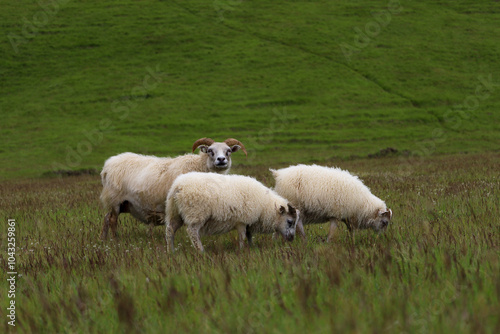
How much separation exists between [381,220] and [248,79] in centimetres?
4224

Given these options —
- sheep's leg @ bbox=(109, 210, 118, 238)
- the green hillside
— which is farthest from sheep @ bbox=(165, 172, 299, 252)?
the green hillside

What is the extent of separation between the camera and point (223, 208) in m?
6.86

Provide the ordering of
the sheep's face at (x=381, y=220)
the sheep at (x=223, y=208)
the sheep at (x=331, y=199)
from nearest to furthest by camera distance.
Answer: the sheep at (x=223, y=208), the sheep's face at (x=381, y=220), the sheep at (x=331, y=199)

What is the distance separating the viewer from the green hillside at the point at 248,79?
123ft

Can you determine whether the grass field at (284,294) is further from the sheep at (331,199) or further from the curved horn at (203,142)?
the curved horn at (203,142)

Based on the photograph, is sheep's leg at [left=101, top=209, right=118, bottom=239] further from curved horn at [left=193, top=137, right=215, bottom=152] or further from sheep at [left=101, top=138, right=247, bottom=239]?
curved horn at [left=193, top=137, right=215, bottom=152]

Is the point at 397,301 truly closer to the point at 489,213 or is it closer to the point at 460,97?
the point at 489,213

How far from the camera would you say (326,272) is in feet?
11.4

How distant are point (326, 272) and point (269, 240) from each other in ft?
14.0

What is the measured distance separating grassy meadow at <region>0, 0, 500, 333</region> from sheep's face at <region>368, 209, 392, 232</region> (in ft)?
1.31

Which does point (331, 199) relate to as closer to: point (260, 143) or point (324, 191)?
point (324, 191)

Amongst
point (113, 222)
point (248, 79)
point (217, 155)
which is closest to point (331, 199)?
point (217, 155)

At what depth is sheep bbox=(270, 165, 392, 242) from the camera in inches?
311

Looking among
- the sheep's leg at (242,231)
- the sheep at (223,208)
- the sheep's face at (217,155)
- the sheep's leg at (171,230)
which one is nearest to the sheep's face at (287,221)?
the sheep at (223,208)
